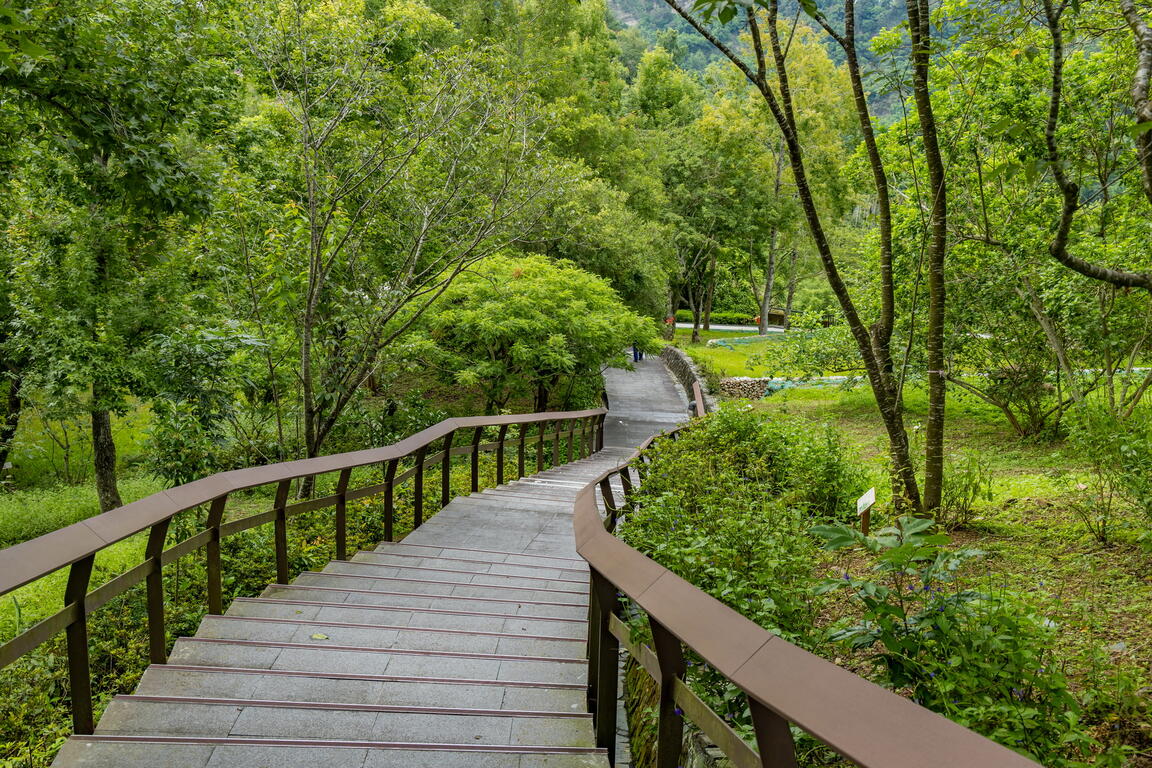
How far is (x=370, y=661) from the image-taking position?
3.85 metres

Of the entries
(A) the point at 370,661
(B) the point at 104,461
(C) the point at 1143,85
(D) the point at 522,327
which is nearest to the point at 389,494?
(A) the point at 370,661

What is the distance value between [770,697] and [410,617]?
3531 millimetres

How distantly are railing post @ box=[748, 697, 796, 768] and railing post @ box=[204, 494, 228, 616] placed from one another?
10.4 ft

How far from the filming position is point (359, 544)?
772cm

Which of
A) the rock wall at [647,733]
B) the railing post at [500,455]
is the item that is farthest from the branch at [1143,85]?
the railing post at [500,455]

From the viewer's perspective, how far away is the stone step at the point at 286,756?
277 centimetres

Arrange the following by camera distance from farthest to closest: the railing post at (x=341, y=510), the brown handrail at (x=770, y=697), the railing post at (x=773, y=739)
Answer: the railing post at (x=341, y=510) → the railing post at (x=773, y=739) → the brown handrail at (x=770, y=697)

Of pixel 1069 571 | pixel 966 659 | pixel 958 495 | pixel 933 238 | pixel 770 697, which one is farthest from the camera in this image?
pixel 958 495

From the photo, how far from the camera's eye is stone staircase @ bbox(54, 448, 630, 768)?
9.39 ft

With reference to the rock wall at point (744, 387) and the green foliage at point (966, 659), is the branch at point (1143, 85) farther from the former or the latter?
the rock wall at point (744, 387)

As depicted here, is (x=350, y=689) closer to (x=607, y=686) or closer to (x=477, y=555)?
(x=607, y=686)

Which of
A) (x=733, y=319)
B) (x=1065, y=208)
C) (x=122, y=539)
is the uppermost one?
(x=733, y=319)

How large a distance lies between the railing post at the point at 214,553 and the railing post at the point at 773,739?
3.18 meters

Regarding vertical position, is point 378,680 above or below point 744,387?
above
